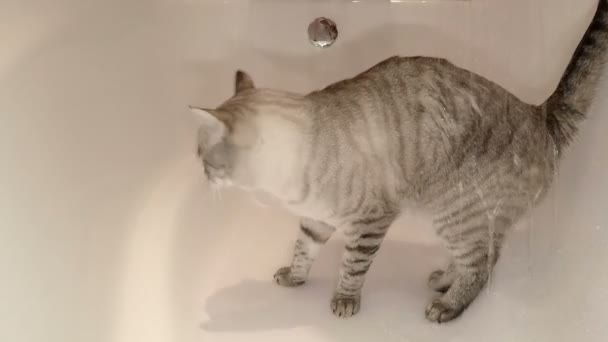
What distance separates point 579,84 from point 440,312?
0.52 m

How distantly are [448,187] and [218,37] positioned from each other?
0.70 m

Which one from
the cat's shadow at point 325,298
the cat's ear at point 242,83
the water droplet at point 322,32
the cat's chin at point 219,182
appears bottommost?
the cat's shadow at point 325,298

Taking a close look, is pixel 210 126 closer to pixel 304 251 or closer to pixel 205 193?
pixel 304 251

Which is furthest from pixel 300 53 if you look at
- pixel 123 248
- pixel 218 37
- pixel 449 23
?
pixel 123 248

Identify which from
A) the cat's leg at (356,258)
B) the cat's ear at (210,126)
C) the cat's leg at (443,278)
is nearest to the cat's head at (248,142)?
the cat's ear at (210,126)

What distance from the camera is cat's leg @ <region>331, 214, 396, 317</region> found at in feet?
3.57

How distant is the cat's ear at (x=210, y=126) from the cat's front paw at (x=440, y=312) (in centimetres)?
59

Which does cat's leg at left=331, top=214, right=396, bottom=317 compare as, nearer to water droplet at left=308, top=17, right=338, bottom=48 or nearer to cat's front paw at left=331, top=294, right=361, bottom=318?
cat's front paw at left=331, top=294, right=361, bottom=318

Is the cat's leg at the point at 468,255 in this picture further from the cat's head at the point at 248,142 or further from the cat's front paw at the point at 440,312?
the cat's head at the point at 248,142

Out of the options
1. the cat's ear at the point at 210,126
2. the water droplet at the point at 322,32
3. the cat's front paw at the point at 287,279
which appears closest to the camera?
the cat's ear at the point at 210,126

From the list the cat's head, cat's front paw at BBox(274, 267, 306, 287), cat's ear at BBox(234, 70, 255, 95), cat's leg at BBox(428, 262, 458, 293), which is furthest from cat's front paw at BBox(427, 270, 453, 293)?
cat's ear at BBox(234, 70, 255, 95)

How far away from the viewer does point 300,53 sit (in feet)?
4.86

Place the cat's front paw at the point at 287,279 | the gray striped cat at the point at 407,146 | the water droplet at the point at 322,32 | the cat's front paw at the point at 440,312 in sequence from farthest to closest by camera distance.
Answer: the water droplet at the point at 322,32
the cat's front paw at the point at 287,279
the cat's front paw at the point at 440,312
the gray striped cat at the point at 407,146

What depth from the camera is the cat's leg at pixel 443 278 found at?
4.05 feet
